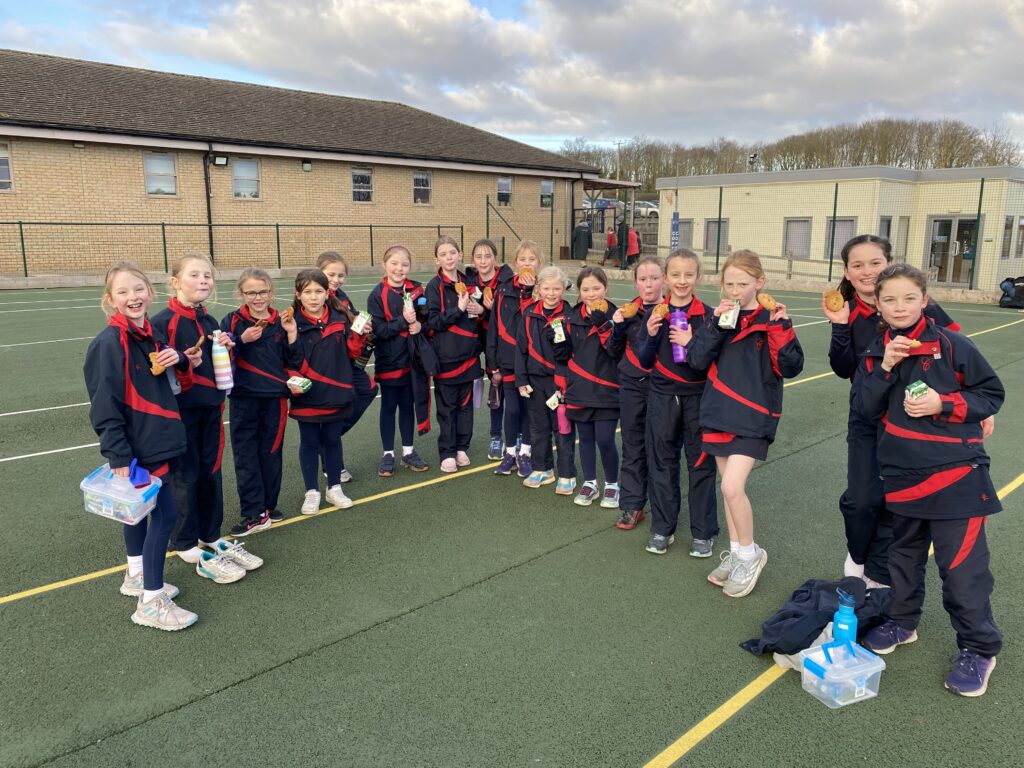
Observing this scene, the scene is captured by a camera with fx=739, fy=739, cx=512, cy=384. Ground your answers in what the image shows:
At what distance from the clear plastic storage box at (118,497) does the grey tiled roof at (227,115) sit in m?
21.8

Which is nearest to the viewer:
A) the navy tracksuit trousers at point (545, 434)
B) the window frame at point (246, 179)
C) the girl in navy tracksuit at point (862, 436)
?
the girl in navy tracksuit at point (862, 436)

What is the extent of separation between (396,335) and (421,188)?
82.2 ft

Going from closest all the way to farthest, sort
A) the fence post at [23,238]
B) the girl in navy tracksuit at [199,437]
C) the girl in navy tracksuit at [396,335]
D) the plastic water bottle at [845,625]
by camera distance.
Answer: the plastic water bottle at [845,625]
the girl in navy tracksuit at [199,437]
the girl in navy tracksuit at [396,335]
the fence post at [23,238]

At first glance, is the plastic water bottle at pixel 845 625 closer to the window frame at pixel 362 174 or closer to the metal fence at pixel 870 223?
the metal fence at pixel 870 223

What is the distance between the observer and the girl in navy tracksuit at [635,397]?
4484 mm

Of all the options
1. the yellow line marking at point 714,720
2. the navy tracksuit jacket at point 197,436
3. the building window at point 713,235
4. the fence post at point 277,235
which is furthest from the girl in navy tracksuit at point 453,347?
the building window at point 713,235

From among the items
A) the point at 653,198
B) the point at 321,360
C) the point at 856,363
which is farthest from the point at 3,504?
the point at 653,198

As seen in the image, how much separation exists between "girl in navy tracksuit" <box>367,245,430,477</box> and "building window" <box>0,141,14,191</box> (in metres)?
20.7

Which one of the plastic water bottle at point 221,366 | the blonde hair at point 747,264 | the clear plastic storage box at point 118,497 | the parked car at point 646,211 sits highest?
the parked car at point 646,211

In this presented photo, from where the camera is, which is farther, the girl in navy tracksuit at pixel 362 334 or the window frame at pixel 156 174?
the window frame at pixel 156 174

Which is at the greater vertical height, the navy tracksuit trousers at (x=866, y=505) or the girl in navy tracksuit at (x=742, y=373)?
the girl in navy tracksuit at (x=742, y=373)

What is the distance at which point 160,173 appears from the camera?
76.8 feet

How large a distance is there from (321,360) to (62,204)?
69.7ft

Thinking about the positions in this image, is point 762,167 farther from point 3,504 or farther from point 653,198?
point 3,504
